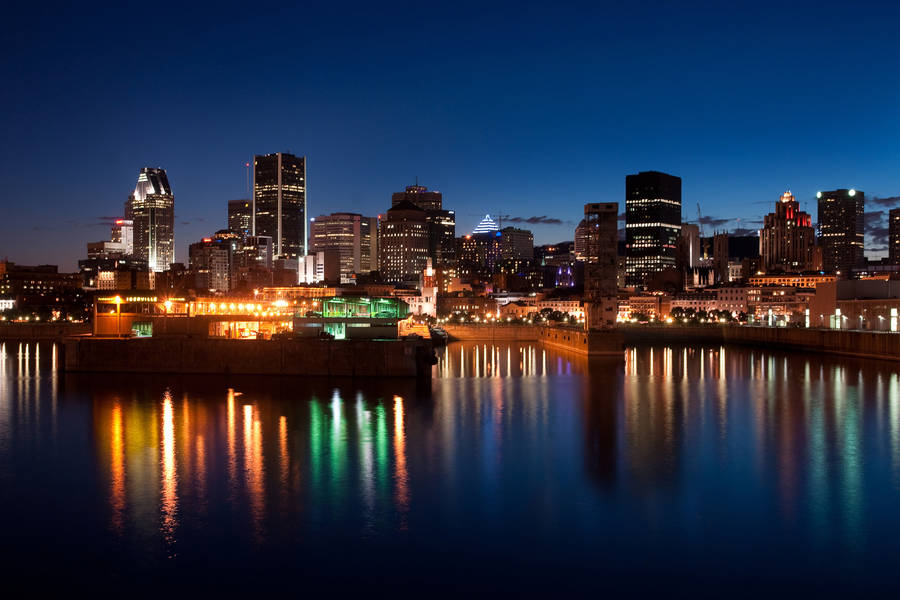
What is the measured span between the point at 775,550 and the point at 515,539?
6.42 metres

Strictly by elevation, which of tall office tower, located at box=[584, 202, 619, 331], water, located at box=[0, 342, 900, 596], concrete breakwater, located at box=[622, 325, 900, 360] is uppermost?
tall office tower, located at box=[584, 202, 619, 331]

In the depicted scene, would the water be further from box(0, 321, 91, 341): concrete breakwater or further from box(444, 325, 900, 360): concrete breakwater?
box(0, 321, 91, 341): concrete breakwater

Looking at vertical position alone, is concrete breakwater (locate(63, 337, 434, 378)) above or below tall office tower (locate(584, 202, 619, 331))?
below

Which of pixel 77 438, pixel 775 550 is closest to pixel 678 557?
pixel 775 550

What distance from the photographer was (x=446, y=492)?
23.8 metres

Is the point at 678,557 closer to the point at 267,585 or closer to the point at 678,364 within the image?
the point at 267,585

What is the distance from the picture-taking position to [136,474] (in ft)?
84.5

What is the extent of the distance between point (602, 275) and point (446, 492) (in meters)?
67.9

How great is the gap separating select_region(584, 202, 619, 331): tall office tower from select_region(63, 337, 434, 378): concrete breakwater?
40127 millimetres

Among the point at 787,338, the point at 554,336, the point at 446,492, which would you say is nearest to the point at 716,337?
the point at 787,338

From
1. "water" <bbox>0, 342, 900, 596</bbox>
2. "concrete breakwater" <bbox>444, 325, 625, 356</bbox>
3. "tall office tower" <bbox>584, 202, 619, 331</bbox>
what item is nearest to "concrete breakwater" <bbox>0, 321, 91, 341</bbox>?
"concrete breakwater" <bbox>444, 325, 625, 356</bbox>

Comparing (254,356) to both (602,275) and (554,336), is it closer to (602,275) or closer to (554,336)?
(602,275)

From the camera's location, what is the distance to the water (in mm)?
17453

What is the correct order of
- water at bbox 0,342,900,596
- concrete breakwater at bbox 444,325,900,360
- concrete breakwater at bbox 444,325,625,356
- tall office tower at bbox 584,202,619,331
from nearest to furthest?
water at bbox 0,342,900,596 → concrete breakwater at bbox 444,325,900,360 → concrete breakwater at bbox 444,325,625,356 → tall office tower at bbox 584,202,619,331
